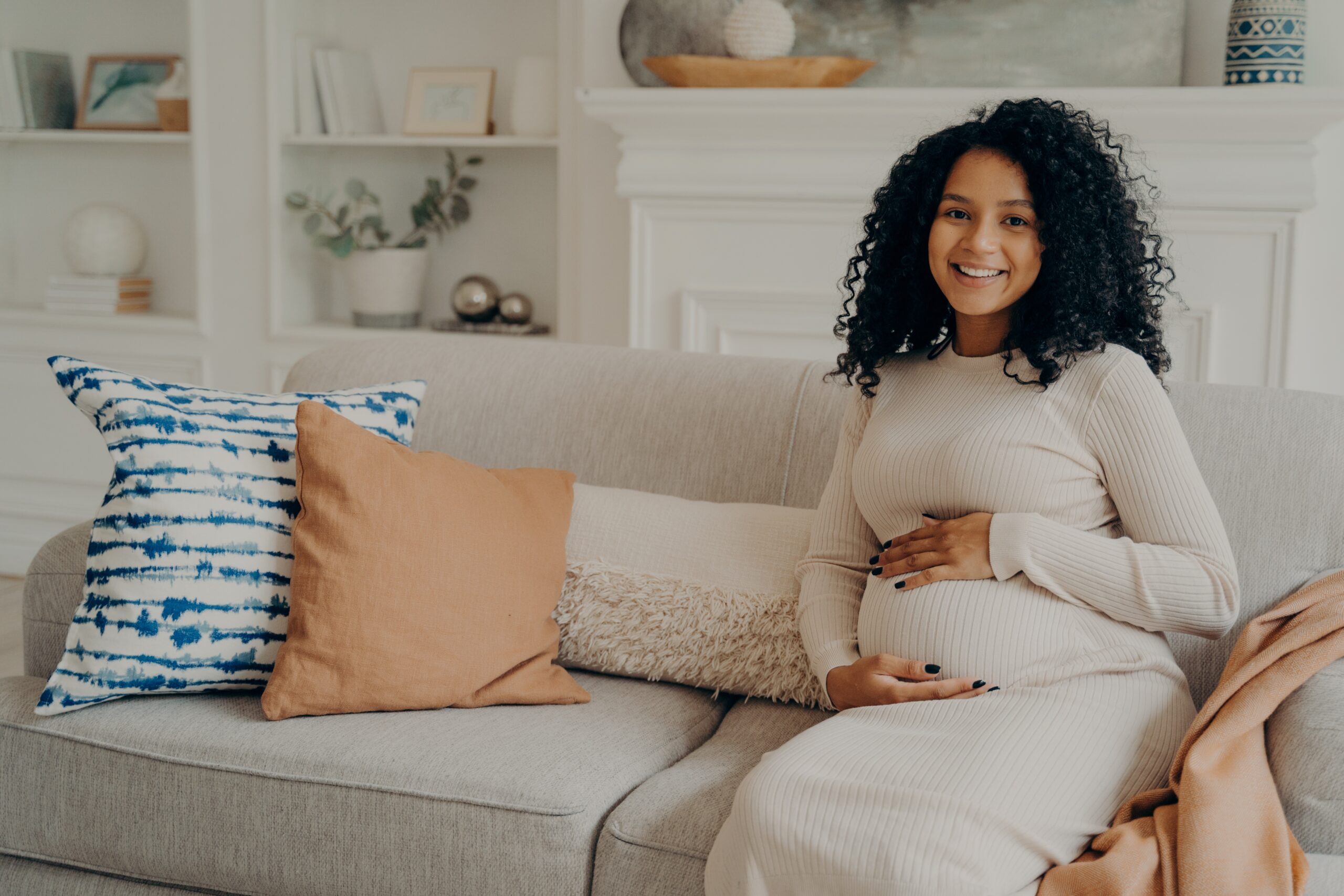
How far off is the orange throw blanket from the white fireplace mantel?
1285 millimetres

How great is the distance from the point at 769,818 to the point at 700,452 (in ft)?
2.61

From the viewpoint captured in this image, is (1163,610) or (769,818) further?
(1163,610)

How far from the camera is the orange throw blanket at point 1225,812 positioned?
1.11 meters

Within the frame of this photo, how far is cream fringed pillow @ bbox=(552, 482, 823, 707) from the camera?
1.65m

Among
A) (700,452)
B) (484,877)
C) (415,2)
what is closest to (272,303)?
(415,2)

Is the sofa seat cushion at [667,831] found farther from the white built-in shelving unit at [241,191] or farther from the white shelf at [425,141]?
the white shelf at [425,141]

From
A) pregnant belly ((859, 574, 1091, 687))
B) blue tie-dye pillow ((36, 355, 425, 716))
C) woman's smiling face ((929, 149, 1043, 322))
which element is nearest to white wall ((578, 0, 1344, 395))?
woman's smiling face ((929, 149, 1043, 322))

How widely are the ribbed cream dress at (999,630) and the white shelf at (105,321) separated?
254 cm

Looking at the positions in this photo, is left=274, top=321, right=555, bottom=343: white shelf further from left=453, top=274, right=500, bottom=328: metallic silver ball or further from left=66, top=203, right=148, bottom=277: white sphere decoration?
left=66, top=203, right=148, bottom=277: white sphere decoration

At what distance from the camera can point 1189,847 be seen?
1.12 meters

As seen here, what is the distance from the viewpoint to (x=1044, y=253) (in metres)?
1.49

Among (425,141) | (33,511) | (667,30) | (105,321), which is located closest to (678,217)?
(667,30)

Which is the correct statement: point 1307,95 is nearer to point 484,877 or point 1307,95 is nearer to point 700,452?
point 700,452

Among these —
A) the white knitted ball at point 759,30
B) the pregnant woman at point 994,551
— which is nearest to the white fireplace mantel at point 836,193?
the white knitted ball at point 759,30
